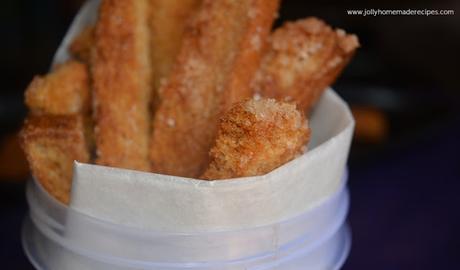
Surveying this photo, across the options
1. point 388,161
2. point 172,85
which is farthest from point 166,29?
point 388,161

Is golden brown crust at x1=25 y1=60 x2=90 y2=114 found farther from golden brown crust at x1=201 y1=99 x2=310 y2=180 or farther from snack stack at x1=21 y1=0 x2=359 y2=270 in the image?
golden brown crust at x1=201 y1=99 x2=310 y2=180

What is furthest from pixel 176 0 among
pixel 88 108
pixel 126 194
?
pixel 126 194

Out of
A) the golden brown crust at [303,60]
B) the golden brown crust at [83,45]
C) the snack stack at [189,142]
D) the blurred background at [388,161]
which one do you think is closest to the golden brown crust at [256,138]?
the snack stack at [189,142]

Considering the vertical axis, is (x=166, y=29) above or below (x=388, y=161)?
above

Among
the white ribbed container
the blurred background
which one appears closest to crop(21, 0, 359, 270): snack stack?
the white ribbed container

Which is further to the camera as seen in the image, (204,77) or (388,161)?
(388,161)

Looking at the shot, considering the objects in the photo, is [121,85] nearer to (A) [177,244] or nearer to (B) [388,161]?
(A) [177,244]

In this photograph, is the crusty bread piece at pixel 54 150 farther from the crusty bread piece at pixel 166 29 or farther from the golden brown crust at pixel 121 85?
the crusty bread piece at pixel 166 29
